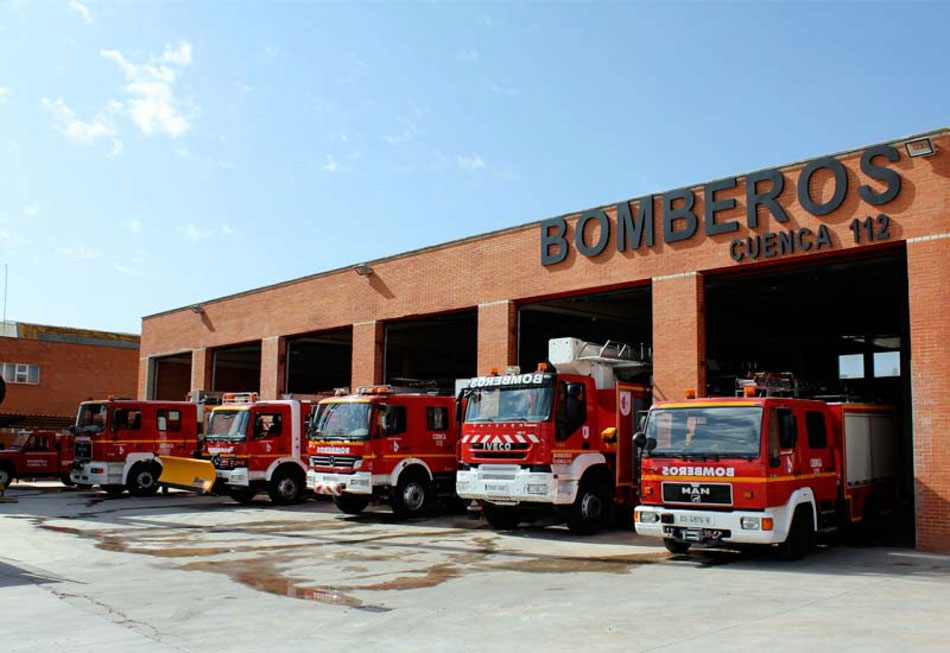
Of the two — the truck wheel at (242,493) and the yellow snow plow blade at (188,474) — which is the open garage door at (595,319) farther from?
the yellow snow plow blade at (188,474)

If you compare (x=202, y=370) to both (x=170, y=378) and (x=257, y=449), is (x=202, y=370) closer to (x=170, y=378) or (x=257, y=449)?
(x=170, y=378)

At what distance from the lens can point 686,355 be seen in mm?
16297

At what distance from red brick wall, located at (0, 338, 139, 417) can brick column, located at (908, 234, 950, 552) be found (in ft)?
125

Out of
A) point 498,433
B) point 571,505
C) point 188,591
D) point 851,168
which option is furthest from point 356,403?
point 851,168

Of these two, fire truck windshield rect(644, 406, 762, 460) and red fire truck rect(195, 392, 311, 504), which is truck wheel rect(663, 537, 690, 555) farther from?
red fire truck rect(195, 392, 311, 504)

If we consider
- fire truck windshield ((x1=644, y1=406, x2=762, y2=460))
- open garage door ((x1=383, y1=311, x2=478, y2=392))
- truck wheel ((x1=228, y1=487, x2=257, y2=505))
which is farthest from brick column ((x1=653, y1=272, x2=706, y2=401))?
truck wheel ((x1=228, y1=487, x2=257, y2=505))

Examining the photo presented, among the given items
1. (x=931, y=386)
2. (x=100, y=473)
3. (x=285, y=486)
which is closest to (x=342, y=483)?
(x=285, y=486)

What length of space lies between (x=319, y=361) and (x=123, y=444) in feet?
42.6

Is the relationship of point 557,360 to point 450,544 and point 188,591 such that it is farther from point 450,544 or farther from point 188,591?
point 188,591

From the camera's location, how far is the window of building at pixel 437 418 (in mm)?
18188

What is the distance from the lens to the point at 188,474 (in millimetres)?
22125

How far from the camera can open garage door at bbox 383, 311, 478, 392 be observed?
80.6 feet

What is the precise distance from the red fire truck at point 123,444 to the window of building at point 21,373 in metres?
19.7

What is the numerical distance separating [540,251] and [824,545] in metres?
8.42
